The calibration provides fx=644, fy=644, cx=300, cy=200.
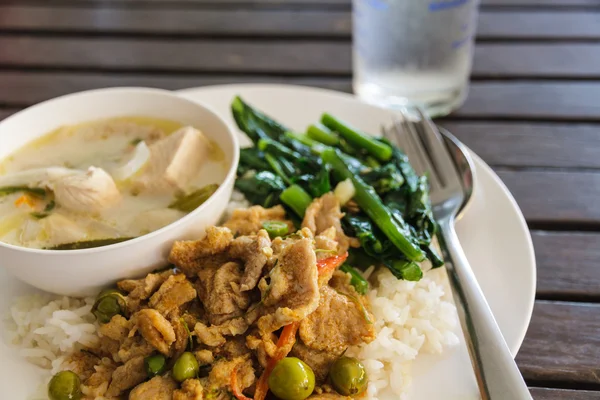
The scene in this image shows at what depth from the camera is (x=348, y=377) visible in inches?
91.8

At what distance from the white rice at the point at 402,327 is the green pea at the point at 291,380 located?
26cm

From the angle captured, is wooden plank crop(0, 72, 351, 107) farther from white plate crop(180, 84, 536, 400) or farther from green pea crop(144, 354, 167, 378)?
green pea crop(144, 354, 167, 378)

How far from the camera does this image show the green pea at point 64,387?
2324 mm

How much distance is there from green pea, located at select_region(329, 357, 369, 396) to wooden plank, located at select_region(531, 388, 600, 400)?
70 cm

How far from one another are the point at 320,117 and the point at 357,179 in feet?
2.75

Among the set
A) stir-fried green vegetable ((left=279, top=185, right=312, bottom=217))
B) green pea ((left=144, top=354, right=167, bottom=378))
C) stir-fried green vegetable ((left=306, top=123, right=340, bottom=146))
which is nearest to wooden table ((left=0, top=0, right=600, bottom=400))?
stir-fried green vegetable ((left=306, top=123, right=340, bottom=146))

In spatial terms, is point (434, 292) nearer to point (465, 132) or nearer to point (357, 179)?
point (357, 179)

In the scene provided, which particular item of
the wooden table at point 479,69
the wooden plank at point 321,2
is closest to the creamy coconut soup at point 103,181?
the wooden table at point 479,69

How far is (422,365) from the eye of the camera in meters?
2.48

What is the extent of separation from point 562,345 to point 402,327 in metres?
0.70

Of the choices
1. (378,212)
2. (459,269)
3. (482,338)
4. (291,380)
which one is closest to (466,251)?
(459,269)

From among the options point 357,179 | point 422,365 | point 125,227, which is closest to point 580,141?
point 357,179

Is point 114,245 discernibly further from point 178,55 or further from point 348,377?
point 178,55

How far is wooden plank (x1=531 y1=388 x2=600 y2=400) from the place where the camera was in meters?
2.48
